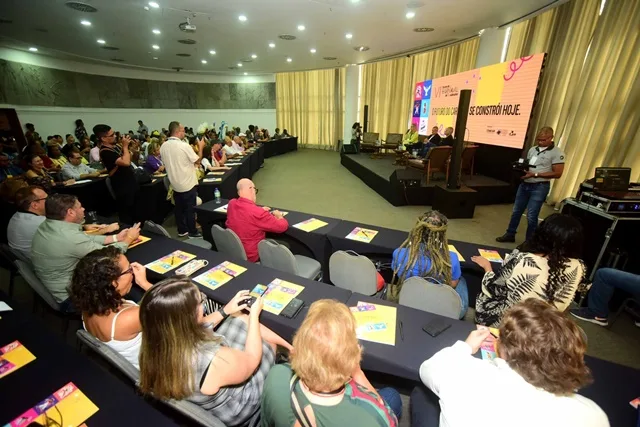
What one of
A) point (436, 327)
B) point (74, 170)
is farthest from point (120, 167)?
point (436, 327)

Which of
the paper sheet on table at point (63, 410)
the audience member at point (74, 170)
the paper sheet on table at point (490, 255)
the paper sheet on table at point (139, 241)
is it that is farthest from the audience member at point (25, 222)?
the paper sheet on table at point (490, 255)

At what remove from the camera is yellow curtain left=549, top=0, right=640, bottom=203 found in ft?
13.0

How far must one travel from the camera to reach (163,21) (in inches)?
221

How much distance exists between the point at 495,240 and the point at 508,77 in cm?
367

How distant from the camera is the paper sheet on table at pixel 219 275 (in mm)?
1922

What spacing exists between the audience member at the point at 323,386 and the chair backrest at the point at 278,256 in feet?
4.27

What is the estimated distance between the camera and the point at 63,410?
3.51 feet

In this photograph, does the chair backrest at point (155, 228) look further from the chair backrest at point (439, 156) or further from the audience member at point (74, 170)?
the chair backrest at point (439, 156)

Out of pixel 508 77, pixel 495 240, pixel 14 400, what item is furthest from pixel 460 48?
pixel 14 400

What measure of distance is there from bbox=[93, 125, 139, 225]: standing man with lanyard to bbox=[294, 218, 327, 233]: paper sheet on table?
2807mm

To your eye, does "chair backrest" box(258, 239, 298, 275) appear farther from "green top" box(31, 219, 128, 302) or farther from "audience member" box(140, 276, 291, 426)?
"green top" box(31, 219, 128, 302)

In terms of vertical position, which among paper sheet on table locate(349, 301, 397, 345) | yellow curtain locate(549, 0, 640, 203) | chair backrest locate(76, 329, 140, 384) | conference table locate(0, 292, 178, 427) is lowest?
paper sheet on table locate(349, 301, 397, 345)

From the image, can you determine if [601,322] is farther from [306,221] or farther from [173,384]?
[173,384]

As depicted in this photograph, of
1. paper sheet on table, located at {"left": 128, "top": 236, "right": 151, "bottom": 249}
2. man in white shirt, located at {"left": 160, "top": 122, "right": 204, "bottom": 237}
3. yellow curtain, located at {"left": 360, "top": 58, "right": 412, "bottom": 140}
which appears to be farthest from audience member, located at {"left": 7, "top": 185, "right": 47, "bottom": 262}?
yellow curtain, located at {"left": 360, "top": 58, "right": 412, "bottom": 140}
